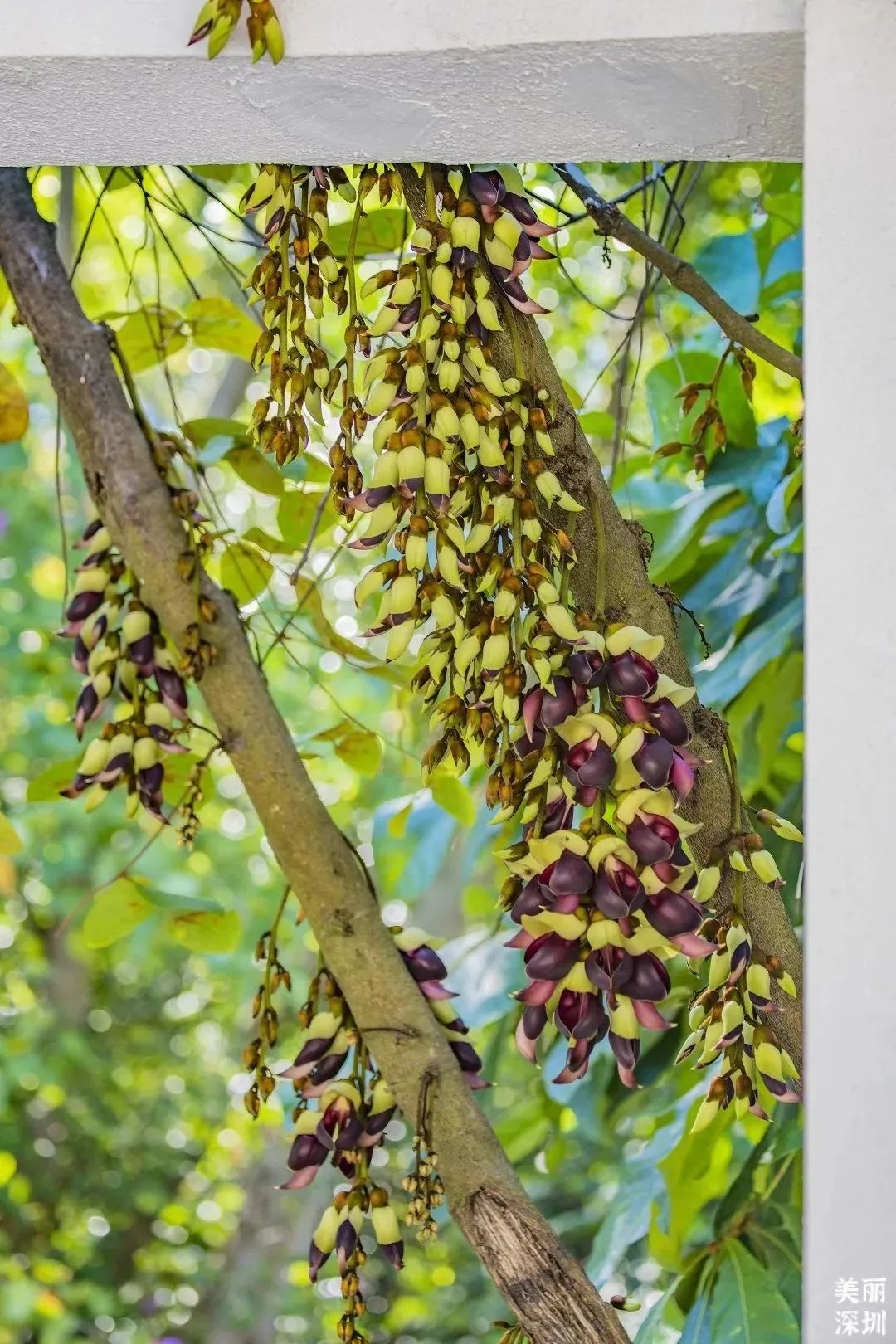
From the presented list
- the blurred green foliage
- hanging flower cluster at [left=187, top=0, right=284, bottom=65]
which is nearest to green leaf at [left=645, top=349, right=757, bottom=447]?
the blurred green foliage

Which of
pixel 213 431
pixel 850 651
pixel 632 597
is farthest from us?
pixel 213 431

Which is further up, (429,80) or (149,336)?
(149,336)

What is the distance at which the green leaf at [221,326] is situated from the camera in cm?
109

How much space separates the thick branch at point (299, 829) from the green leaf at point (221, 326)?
0.15m

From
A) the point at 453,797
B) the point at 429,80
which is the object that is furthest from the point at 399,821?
the point at 429,80

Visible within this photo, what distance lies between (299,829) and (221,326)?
456mm

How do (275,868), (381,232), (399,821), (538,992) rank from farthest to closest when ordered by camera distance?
(275,868) < (399,821) < (381,232) < (538,992)

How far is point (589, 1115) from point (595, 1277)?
158mm

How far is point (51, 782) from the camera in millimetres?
1078

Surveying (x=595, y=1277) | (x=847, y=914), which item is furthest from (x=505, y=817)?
(x=595, y=1277)

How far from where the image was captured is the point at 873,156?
1.70 ft

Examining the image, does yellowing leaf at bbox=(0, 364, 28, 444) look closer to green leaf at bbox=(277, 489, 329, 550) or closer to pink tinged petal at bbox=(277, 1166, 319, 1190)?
green leaf at bbox=(277, 489, 329, 550)

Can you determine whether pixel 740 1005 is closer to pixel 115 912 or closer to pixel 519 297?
pixel 519 297

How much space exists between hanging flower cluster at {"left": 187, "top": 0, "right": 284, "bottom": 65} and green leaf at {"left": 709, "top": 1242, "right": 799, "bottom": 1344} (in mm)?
892
